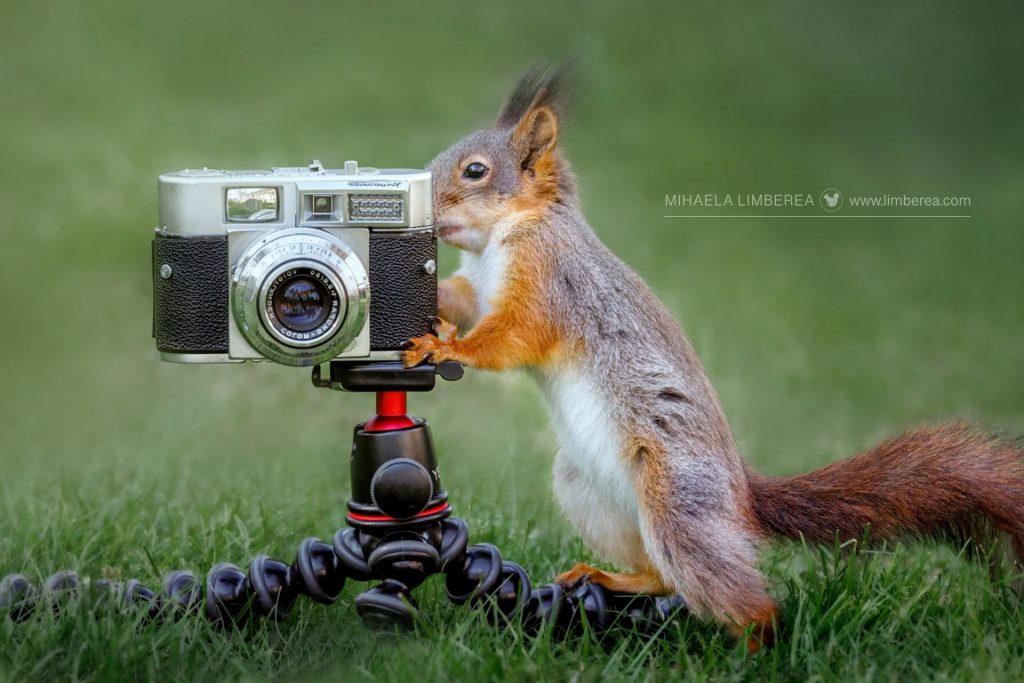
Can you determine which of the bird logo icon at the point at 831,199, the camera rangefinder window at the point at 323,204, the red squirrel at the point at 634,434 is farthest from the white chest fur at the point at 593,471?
the bird logo icon at the point at 831,199

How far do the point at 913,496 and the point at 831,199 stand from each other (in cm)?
483

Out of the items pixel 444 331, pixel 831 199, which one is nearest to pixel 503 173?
pixel 444 331

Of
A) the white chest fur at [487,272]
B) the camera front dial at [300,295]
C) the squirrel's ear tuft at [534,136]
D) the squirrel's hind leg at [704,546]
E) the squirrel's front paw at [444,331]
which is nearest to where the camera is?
the camera front dial at [300,295]

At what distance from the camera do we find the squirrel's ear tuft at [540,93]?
309 cm

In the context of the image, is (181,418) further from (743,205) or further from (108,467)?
(743,205)

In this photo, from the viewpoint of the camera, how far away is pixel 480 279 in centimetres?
305

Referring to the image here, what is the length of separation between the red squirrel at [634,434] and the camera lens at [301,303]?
220 millimetres

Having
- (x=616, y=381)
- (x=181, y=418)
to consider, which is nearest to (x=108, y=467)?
(x=181, y=418)

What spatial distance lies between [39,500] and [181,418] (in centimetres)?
150

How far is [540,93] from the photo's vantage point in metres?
3.08

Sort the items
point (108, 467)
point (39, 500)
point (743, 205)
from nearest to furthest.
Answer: point (39, 500) < point (108, 467) < point (743, 205)

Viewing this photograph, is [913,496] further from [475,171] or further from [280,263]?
[280,263]

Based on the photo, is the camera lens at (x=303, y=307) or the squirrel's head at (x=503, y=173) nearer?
the camera lens at (x=303, y=307)

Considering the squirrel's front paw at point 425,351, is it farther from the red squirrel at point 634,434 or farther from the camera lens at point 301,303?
the camera lens at point 301,303
